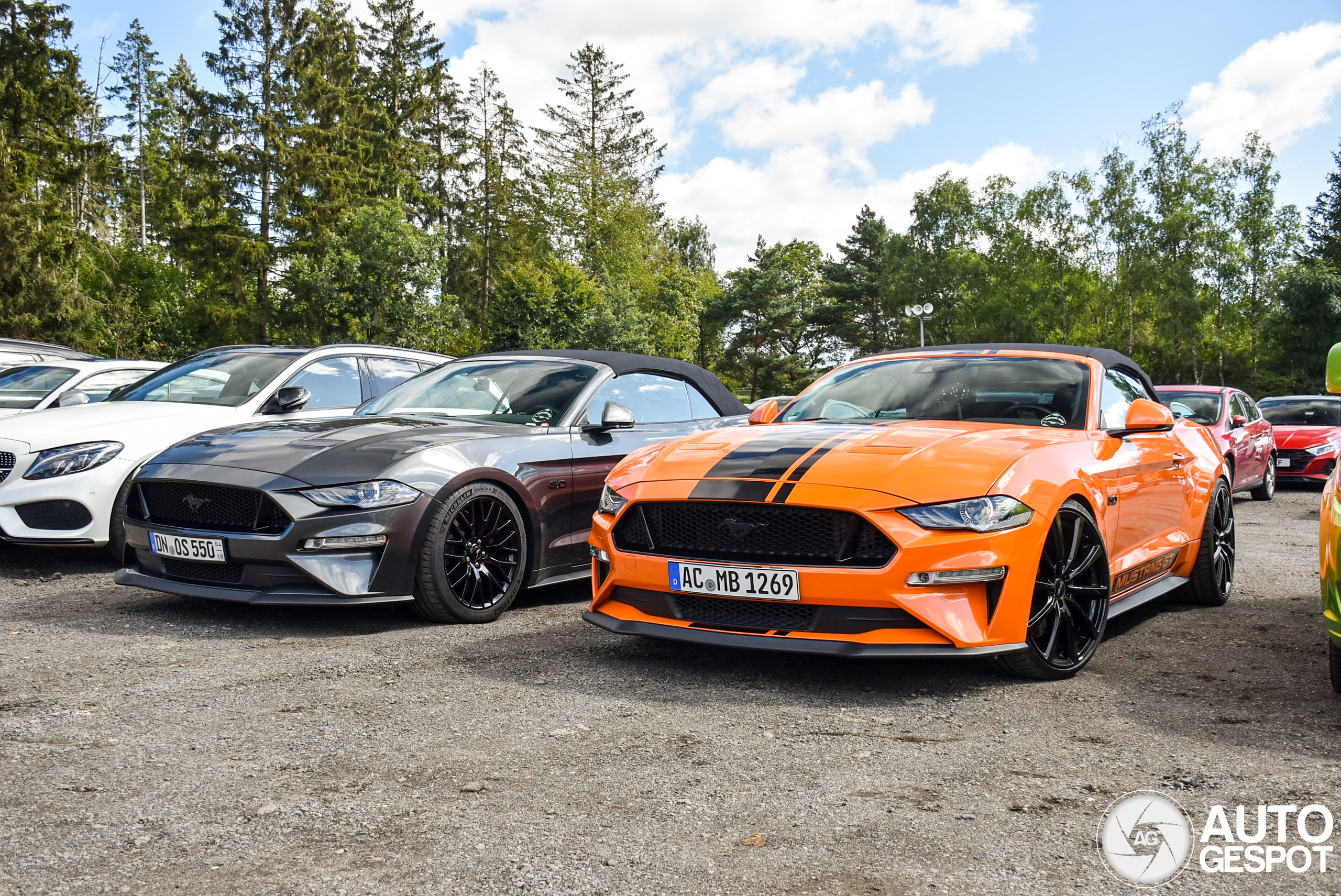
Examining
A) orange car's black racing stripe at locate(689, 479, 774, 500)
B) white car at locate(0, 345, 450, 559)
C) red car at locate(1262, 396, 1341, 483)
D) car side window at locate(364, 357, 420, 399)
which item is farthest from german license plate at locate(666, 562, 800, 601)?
red car at locate(1262, 396, 1341, 483)

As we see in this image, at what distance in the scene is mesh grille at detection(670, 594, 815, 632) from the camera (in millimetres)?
4133

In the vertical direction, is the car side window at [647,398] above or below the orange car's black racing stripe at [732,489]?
above

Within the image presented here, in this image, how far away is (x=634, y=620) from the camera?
4484 millimetres

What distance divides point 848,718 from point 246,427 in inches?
156

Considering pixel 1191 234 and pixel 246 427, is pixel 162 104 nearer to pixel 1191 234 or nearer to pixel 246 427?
pixel 1191 234

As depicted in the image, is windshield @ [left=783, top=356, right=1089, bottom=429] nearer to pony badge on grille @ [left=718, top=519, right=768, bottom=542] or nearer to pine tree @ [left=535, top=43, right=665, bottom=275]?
pony badge on grille @ [left=718, top=519, right=768, bottom=542]

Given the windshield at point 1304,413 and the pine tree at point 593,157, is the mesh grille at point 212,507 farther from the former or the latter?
the pine tree at point 593,157

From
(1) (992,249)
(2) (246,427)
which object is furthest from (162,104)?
(2) (246,427)

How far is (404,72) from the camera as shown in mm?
46938

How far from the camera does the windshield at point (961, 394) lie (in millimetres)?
5176

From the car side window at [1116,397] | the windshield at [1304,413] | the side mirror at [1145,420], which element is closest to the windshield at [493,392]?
the car side window at [1116,397]

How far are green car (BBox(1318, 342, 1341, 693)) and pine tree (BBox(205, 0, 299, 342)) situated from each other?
3791 cm
